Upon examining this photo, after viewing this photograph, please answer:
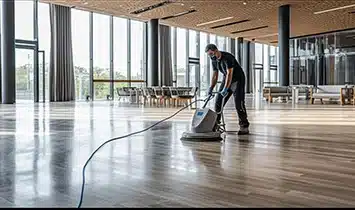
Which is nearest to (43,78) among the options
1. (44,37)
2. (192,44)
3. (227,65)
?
(44,37)

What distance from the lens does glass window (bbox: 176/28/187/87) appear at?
78.4ft

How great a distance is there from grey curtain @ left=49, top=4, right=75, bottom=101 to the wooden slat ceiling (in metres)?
1.28

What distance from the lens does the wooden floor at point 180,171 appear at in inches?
89.8

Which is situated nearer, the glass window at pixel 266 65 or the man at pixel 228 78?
the man at pixel 228 78

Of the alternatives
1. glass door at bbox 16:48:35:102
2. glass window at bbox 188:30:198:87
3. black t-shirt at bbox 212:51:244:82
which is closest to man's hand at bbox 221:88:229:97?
black t-shirt at bbox 212:51:244:82

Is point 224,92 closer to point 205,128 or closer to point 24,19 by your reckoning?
point 205,128

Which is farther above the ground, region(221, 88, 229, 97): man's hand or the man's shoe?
region(221, 88, 229, 97): man's hand

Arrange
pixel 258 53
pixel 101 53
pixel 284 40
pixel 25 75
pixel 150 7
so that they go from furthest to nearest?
pixel 258 53 < pixel 101 53 < pixel 25 75 < pixel 150 7 < pixel 284 40

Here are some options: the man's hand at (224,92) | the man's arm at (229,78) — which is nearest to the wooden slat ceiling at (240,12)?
the man's arm at (229,78)

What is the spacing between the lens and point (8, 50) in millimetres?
14578

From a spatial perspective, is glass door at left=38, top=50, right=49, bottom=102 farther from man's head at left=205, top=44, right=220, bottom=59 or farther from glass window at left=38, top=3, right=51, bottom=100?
man's head at left=205, top=44, right=220, bottom=59

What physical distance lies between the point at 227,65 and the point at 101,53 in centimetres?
1547

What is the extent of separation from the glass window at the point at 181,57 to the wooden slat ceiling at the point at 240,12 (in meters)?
2.52

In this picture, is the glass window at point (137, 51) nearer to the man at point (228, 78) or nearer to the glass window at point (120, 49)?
the glass window at point (120, 49)
